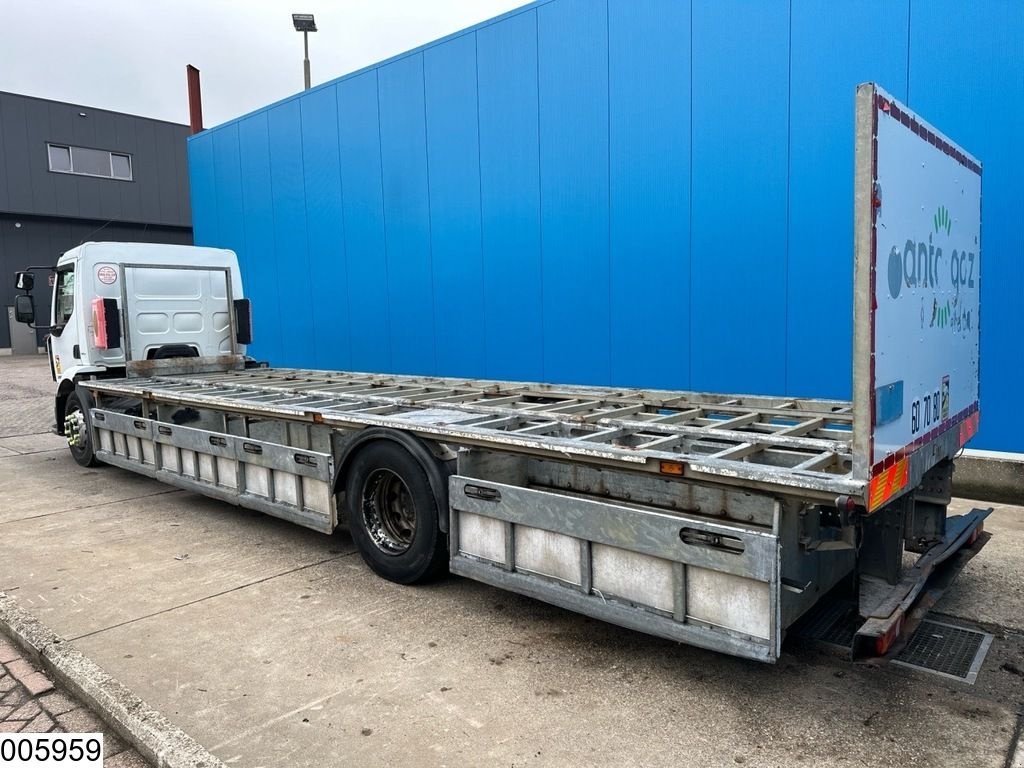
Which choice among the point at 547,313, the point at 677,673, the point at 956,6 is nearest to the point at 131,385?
the point at 547,313

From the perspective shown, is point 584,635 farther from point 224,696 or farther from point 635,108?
point 635,108

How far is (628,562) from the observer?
3611mm

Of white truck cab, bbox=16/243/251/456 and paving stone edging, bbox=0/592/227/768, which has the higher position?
white truck cab, bbox=16/243/251/456

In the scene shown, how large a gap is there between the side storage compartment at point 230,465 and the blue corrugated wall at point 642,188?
4.20m

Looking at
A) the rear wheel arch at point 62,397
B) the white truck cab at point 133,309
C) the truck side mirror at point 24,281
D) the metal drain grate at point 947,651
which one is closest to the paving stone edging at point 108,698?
the metal drain grate at point 947,651

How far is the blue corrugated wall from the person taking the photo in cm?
646

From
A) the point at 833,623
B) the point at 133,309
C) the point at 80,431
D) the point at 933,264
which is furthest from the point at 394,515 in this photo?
the point at 80,431

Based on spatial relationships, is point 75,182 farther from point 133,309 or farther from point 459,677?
point 459,677

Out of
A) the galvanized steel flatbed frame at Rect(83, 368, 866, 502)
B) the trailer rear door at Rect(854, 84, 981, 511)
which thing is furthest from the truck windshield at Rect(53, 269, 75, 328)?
the trailer rear door at Rect(854, 84, 981, 511)

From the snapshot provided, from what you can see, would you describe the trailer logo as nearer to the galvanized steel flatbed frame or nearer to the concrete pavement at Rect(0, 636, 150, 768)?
the galvanized steel flatbed frame

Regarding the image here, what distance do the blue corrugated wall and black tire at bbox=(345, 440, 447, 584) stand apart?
4.13m

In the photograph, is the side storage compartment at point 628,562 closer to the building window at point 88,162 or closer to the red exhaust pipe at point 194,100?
the red exhaust pipe at point 194,100

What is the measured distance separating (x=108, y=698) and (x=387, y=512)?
2033 mm

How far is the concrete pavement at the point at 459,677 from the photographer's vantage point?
304cm
